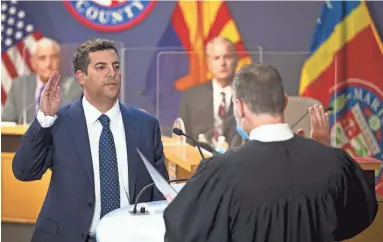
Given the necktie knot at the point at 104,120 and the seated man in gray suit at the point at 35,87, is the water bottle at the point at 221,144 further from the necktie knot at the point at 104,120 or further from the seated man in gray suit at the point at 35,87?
the necktie knot at the point at 104,120

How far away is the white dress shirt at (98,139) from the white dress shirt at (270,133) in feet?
2.90

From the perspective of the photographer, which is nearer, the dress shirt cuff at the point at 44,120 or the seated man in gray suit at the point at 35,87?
the dress shirt cuff at the point at 44,120

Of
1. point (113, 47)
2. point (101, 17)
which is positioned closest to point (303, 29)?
point (101, 17)

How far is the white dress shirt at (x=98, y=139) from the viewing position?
2695mm

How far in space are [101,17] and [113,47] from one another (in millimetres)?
→ 4275

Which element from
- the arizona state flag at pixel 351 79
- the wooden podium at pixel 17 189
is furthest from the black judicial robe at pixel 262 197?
the arizona state flag at pixel 351 79

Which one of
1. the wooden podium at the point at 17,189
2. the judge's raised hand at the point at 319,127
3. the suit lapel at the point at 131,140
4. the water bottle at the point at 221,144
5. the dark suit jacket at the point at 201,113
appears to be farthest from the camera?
the dark suit jacket at the point at 201,113

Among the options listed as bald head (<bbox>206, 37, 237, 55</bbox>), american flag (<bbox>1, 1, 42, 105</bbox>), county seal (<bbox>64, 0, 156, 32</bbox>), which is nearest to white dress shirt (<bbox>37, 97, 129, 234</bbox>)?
bald head (<bbox>206, 37, 237, 55</bbox>)

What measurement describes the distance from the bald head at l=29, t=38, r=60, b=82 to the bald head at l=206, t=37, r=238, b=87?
137cm

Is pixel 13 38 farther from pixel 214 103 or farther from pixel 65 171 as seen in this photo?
pixel 65 171

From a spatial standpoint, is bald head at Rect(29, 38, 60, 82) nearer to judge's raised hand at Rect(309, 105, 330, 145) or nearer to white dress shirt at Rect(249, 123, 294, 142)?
judge's raised hand at Rect(309, 105, 330, 145)

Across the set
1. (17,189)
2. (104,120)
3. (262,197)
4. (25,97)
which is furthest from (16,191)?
(262,197)

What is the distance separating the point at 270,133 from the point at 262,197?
17 centimetres

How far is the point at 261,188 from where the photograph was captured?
193 centimetres
